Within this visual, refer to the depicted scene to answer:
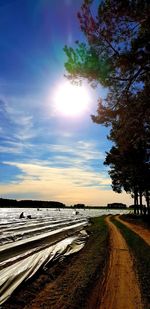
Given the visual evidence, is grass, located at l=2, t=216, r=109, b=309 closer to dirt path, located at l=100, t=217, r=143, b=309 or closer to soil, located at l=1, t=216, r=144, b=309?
soil, located at l=1, t=216, r=144, b=309

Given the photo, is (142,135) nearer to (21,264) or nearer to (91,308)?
(21,264)

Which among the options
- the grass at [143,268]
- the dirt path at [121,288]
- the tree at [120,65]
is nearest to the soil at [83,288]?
the dirt path at [121,288]

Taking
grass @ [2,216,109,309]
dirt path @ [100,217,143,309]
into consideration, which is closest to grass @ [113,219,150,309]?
dirt path @ [100,217,143,309]

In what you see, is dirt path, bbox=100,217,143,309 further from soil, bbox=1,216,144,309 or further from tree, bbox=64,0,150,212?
tree, bbox=64,0,150,212

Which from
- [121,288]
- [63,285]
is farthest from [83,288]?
[121,288]

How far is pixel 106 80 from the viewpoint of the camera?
58.5 ft

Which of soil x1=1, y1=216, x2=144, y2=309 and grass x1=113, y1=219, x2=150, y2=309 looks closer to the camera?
soil x1=1, y1=216, x2=144, y2=309

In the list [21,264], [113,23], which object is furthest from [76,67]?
[21,264]

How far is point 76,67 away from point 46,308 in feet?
44.4

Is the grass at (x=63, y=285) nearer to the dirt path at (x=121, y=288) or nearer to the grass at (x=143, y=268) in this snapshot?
the dirt path at (x=121, y=288)

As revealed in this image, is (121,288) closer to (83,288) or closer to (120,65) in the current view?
(83,288)

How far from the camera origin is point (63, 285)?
9.20 metres

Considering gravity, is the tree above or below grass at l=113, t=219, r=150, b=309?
above

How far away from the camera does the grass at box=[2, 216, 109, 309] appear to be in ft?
24.4
